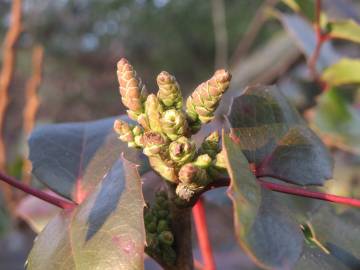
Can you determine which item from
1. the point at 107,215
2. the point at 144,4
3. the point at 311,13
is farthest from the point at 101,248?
the point at 144,4

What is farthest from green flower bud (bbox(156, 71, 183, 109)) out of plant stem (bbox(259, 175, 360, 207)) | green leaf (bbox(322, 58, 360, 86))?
green leaf (bbox(322, 58, 360, 86))

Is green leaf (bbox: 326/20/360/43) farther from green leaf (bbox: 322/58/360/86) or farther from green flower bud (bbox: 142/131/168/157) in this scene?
green flower bud (bbox: 142/131/168/157)

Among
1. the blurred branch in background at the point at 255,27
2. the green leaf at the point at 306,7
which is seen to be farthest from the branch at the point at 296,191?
the blurred branch in background at the point at 255,27

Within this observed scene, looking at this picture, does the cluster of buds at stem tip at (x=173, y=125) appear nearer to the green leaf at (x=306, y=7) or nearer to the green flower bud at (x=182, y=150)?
the green flower bud at (x=182, y=150)

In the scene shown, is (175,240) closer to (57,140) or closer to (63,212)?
(63,212)

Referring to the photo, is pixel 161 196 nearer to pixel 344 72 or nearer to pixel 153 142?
pixel 153 142

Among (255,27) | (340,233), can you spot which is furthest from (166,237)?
(255,27)
